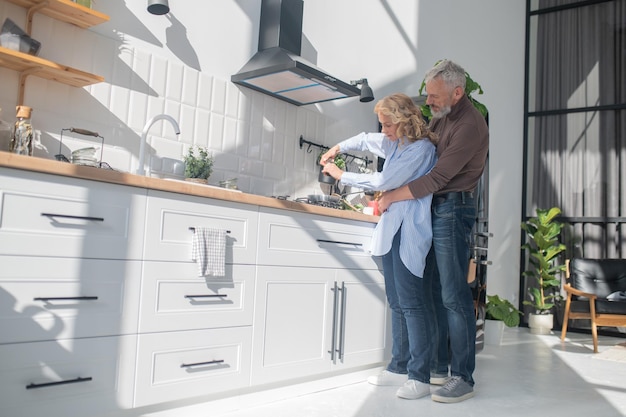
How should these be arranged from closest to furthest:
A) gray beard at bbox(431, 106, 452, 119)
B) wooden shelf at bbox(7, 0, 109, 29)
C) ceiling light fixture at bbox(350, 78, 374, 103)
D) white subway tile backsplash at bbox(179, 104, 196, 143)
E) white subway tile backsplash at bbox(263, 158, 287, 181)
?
wooden shelf at bbox(7, 0, 109, 29) → gray beard at bbox(431, 106, 452, 119) → white subway tile backsplash at bbox(179, 104, 196, 143) → white subway tile backsplash at bbox(263, 158, 287, 181) → ceiling light fixture at bbox(350, 78, 374, 103)

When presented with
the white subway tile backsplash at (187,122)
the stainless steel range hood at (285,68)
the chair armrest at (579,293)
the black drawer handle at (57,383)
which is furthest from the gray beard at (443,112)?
the chair armrest at (579,293)

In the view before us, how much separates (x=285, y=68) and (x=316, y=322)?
1.31 m

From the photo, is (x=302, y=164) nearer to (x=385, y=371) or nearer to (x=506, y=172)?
(x=385, y=371)

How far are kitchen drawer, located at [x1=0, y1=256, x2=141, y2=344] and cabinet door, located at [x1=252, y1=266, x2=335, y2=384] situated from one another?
0.59 meters

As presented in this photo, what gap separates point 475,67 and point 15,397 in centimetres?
537

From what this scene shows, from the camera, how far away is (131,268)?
185 centimetres

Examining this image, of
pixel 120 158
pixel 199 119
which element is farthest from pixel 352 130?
pixel 120 158

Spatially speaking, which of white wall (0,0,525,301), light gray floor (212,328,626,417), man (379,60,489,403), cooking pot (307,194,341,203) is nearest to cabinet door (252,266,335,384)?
light gray floor (212,328,626,417)

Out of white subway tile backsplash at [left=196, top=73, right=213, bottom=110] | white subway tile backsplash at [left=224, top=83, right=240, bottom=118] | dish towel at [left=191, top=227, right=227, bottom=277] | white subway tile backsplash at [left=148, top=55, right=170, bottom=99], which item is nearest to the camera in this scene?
dish towel at [left=191, top=227, right=227, bottom=277]

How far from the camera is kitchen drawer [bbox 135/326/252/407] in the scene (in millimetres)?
1886

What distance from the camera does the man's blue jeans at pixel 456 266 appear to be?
8.12ft

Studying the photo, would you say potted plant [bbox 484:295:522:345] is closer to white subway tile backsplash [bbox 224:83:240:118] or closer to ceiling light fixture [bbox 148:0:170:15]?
white subway tile backsplash [bbox 224:83:240:118]

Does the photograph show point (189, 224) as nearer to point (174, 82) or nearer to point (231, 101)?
point (174, 82)

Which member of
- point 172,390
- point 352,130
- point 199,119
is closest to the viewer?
point 172,390
